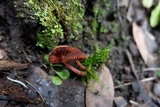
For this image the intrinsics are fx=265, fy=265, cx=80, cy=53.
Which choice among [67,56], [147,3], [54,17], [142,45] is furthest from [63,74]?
[147,3]

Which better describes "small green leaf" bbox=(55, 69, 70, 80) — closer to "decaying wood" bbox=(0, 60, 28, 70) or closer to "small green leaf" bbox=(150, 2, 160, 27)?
"decaying wood" bbox=(0, 60, 28, 70)

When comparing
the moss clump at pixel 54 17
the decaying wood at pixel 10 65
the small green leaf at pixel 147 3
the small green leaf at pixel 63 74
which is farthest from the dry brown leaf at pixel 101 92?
the small green leaf at pixel 147 3

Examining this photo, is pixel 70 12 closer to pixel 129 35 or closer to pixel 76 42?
pixel 76 42

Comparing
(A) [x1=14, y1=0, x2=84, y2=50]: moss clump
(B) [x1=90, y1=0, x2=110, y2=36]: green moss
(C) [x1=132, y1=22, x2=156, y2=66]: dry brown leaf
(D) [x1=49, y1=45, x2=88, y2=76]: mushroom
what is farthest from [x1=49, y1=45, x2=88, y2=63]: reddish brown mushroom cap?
(C) [x1=132, y1=22, x2=156, y2=66]: dry brown leaf

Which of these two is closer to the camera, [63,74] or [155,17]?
[63,74]

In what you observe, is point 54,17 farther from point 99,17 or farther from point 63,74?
point 99,17
